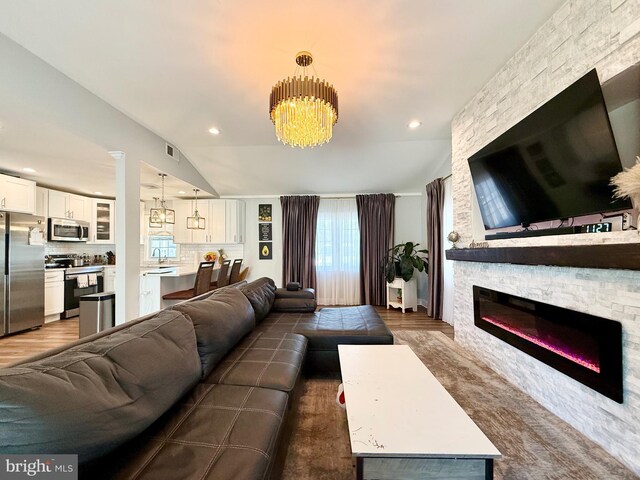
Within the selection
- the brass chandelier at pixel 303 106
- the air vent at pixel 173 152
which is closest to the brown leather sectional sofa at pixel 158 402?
the brass chandelier at pixel 303 106

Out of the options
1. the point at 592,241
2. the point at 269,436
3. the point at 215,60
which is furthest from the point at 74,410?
the point at 592,241

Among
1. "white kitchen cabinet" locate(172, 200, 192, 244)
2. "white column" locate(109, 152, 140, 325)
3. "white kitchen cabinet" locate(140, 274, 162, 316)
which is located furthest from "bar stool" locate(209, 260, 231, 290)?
"white kitchen cabinet" locate(172, 200, 192, 244)

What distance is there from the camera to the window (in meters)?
5.79

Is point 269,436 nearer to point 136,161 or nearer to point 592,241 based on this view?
point 592,241

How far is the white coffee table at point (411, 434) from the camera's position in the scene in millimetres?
976

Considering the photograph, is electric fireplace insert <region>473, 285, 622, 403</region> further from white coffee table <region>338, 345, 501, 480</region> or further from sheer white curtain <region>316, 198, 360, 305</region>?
sheer white curtain <region>316, 198, 360, 305</region>

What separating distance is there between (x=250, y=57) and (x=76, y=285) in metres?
4.83

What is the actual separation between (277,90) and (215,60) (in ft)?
2.15

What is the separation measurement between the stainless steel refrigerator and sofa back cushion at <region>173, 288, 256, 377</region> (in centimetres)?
350

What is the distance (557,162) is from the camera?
1.67 metres

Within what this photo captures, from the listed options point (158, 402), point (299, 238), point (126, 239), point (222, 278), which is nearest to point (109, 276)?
point (222, 278)

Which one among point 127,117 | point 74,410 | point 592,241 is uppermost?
point 127,117

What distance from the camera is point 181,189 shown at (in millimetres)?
4738

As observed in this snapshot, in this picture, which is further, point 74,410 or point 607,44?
point 607,44
